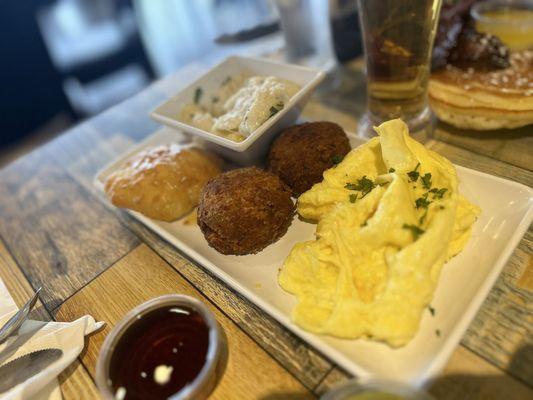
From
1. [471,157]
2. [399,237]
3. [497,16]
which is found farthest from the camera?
[497,16]

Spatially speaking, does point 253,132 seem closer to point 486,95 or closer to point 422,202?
point 422,202

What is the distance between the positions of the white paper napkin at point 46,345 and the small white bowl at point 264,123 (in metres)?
1.03

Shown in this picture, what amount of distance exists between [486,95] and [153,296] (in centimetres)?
199

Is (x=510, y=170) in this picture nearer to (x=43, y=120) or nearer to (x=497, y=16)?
(x=497, y=16)

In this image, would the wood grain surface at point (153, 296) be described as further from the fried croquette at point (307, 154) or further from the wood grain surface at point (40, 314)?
the fried croquette at point (307, 154)

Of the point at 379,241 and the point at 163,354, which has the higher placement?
the point at 379,241

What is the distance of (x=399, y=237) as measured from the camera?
5.01 feet

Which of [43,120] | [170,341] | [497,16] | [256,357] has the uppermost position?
[497,16]

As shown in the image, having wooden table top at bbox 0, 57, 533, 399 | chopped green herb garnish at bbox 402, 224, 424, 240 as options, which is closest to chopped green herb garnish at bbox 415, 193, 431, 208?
chopped green herb garnish at bbox 402, 224, 424, 240

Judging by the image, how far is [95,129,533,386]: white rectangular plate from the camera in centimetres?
132

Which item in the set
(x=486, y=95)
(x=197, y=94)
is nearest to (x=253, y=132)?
(x=197, y=94)

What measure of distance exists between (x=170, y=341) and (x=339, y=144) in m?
1.18

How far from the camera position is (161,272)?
6.56 feet

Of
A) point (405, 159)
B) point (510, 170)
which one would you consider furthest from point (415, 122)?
point (405, 159)
